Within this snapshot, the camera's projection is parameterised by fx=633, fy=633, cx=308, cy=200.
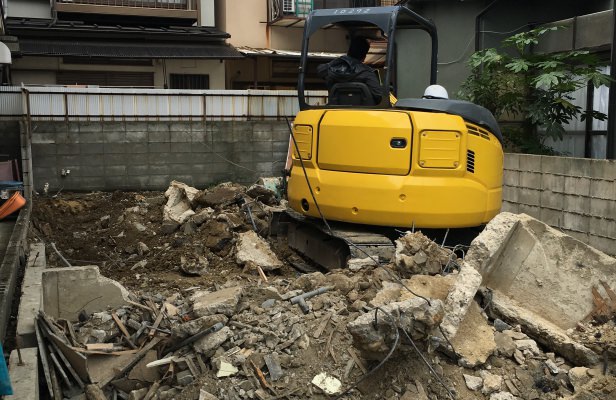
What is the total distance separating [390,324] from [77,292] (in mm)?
2812

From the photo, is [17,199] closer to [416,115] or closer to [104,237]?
[104,237]

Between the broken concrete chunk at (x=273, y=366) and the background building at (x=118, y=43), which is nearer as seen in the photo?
the broken concrete chunk at (x=273, y=366)

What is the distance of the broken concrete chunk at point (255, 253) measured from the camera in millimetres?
6930

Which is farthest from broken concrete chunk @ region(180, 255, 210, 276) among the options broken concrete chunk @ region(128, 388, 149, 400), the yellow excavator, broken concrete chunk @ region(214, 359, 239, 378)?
broken concrete chunk @ region(214, 359, 239, 378)

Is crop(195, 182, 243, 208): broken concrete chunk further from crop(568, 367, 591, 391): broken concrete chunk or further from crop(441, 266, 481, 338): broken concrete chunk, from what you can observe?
crop(568, 367, 591, 391): broken concrete chunk

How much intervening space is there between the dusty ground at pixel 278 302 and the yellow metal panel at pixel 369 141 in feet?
3.55

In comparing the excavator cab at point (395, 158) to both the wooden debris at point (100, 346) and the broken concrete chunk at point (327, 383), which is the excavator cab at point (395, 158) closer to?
the broken concrete chunk at point (327, 383)

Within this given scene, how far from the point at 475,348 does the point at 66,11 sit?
12571 mm

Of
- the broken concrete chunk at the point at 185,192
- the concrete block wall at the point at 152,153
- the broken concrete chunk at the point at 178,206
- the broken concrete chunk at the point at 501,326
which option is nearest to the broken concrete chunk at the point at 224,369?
the broken concrete chunk at the point at 501,326

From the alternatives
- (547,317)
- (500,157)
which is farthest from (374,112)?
(547,317)

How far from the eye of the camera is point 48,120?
10.4 metres

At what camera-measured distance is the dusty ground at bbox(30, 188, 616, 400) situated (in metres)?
3.97

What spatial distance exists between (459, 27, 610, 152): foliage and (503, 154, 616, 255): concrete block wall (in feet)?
4.45

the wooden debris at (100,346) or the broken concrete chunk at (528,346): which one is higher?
the wooden debris at (100,346)
